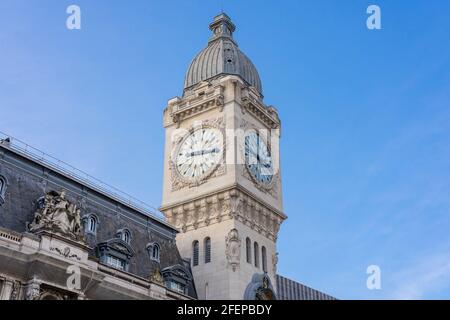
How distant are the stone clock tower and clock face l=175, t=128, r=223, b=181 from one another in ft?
0.34

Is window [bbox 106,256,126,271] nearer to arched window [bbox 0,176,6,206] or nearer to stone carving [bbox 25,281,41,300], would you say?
stone carving [bbox 25,281,41,300]

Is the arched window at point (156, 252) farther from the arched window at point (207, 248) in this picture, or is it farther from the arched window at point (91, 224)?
the arched window at point (91, 224)

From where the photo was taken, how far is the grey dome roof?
2948 inches

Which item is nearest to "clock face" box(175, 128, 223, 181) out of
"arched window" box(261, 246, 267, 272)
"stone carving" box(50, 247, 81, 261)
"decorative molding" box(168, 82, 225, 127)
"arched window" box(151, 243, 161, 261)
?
"decorative molding" box(168, 82, 225, 127)

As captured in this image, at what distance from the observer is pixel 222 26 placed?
265 feet

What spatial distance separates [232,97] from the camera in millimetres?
69125

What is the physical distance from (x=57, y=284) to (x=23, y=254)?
324 centimetres

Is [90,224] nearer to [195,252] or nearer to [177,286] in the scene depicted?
[177,286]

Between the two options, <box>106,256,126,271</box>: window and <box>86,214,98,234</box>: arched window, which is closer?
<box>106,256,126,271</box>: window

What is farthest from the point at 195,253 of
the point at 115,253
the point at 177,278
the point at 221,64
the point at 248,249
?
the point at 221,64

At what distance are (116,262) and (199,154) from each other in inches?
743
